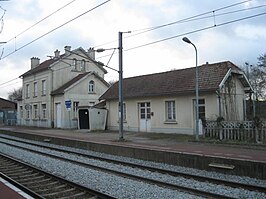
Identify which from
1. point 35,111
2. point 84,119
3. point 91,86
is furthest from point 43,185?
point 35,111

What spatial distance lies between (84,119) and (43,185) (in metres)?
23.7

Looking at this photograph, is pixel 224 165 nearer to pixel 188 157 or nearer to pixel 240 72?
pixel 188 157

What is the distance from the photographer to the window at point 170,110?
2602 cm

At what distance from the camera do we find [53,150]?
2027cm

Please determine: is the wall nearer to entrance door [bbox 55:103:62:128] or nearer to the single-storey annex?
the single-storey annex

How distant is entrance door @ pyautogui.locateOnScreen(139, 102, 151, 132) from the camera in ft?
91.8

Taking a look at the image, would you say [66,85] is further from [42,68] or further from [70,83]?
[42,68]

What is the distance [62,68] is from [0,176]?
31382mm

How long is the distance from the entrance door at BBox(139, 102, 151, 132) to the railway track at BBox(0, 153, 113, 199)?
1523 cm

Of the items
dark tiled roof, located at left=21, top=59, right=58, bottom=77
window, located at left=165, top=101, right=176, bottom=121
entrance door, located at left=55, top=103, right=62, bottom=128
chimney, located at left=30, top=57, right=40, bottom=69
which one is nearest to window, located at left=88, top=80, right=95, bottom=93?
entrance door, located at left=55, top=103, right=62, bottom=128

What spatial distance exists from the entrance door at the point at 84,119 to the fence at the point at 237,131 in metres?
15.6

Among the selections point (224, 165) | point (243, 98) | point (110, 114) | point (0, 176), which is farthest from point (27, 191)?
point (110, 114)

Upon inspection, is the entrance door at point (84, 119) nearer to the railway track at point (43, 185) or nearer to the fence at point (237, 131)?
the fence at point (237, 131)

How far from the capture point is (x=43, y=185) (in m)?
10.1
